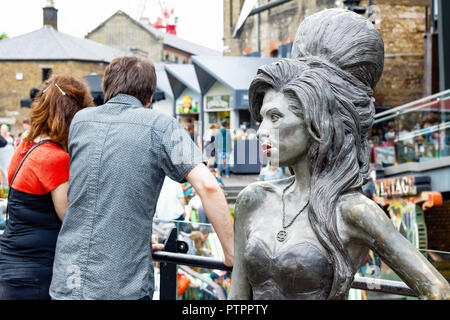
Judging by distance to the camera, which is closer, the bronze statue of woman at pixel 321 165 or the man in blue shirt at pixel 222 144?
the bronze statue of woman at pixel 321 165

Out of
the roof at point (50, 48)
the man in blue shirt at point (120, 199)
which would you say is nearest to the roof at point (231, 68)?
the man in blue shirt at point (120, 199)

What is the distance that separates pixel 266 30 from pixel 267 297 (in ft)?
90.0

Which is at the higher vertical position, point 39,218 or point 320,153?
point 320,153

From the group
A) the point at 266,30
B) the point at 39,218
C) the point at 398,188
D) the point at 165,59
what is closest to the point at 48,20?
the point at 165,59

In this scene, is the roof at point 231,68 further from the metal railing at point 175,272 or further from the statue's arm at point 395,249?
the statue's arm at point 395,249

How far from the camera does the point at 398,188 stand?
11.4 metres

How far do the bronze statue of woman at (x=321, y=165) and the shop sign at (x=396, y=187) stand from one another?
993cm

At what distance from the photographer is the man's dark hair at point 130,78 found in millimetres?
2695

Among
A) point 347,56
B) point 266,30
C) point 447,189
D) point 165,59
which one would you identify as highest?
point 165,59

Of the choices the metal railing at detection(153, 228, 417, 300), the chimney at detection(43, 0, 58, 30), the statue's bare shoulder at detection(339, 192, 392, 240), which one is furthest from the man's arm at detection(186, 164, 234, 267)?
the chimney at detection(43, 0, 58, 30)

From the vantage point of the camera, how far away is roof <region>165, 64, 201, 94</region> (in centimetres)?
2738

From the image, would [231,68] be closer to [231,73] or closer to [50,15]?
[231,73]

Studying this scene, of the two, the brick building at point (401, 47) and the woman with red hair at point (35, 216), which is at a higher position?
the brick building at point (401, 47)

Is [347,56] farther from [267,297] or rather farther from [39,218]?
[39,218]
